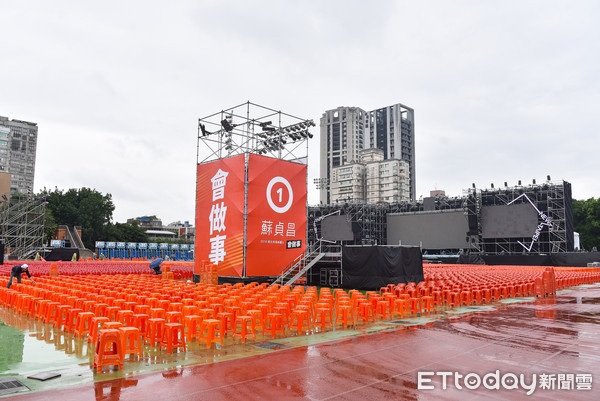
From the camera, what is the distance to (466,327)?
1086 centimetres

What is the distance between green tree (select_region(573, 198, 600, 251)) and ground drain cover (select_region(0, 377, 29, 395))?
76.6 m

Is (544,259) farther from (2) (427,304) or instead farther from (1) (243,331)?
(1) (243,331)

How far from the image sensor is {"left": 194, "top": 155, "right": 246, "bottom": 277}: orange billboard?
22562mm

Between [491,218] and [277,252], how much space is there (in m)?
37.9

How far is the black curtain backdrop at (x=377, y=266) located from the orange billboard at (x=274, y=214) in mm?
3147

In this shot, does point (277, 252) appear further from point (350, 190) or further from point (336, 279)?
point (350, 190)

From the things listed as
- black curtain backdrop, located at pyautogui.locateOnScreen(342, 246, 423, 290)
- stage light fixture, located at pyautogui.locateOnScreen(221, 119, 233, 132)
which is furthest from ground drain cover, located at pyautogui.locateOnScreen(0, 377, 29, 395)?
stage light fixture, located at pyautogui.locateOnScreen(221, 119, 233, 132)

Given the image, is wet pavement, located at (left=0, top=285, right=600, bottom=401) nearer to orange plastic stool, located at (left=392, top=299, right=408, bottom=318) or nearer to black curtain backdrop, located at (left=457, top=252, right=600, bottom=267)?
orange plastic stool, located at (left=392, top=299, right=408, bottom=318)

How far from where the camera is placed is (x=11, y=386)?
5930 millimetres

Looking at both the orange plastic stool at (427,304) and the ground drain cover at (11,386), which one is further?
the orange plastic stool at (427,304)

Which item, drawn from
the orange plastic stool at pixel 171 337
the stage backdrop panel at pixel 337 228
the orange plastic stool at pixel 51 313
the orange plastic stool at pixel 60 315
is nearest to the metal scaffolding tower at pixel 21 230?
the stage backdrop panel at pixel 337 228

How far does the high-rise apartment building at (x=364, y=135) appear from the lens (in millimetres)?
155625

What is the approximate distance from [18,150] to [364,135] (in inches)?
4544

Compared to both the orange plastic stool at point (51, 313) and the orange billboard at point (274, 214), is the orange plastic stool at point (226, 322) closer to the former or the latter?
the orange plastic stool at point (51, 313)
